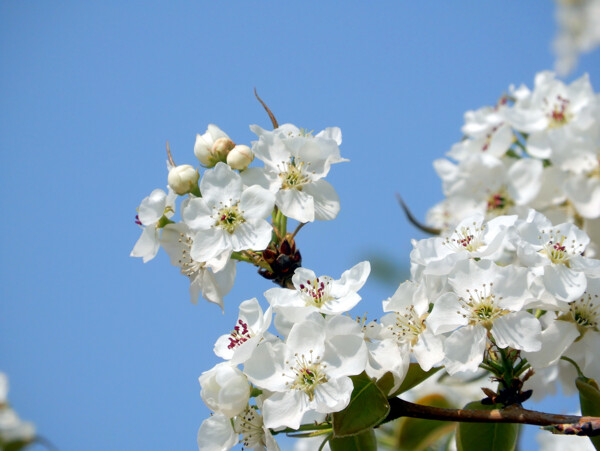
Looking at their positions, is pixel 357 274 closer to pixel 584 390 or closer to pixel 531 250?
pixel 531 250

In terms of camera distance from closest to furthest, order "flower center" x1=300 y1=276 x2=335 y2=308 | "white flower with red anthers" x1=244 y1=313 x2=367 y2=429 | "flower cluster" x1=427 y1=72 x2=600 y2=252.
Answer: "white flower with red anthers" x1=244 y1=313 x2=367 y2=429 → "flower center" x1=300 y1=276 x2=335 y2=308 → "flower cluster" x1=427 y1=72 x2=600 y2=252

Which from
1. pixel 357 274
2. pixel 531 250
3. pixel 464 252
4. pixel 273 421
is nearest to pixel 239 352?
pixel 273 421

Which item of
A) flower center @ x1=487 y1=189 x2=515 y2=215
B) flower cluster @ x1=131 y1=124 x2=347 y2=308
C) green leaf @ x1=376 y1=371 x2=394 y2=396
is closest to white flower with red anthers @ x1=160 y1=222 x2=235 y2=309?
flower cluster @ x1=131 y1=124 x2=347 y2=308

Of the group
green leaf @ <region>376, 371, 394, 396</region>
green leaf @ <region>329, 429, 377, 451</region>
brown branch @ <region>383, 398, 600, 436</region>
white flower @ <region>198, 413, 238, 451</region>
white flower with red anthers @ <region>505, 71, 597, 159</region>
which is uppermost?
white flower with red anthers @ <region>505, 71, 597, 159</region>

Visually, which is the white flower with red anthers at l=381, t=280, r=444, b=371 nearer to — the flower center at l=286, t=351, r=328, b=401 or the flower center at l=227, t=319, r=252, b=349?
the flower center at l=286, t=351, r=328, b=401

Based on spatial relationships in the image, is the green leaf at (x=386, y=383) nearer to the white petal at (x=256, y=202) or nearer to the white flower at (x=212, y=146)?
the white petal at (x=256, y=202)

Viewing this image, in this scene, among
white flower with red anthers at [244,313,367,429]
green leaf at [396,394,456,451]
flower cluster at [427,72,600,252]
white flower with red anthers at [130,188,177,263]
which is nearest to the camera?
white flower with red anthers at [244,313,367,429]

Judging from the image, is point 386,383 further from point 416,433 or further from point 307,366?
point 416,433
